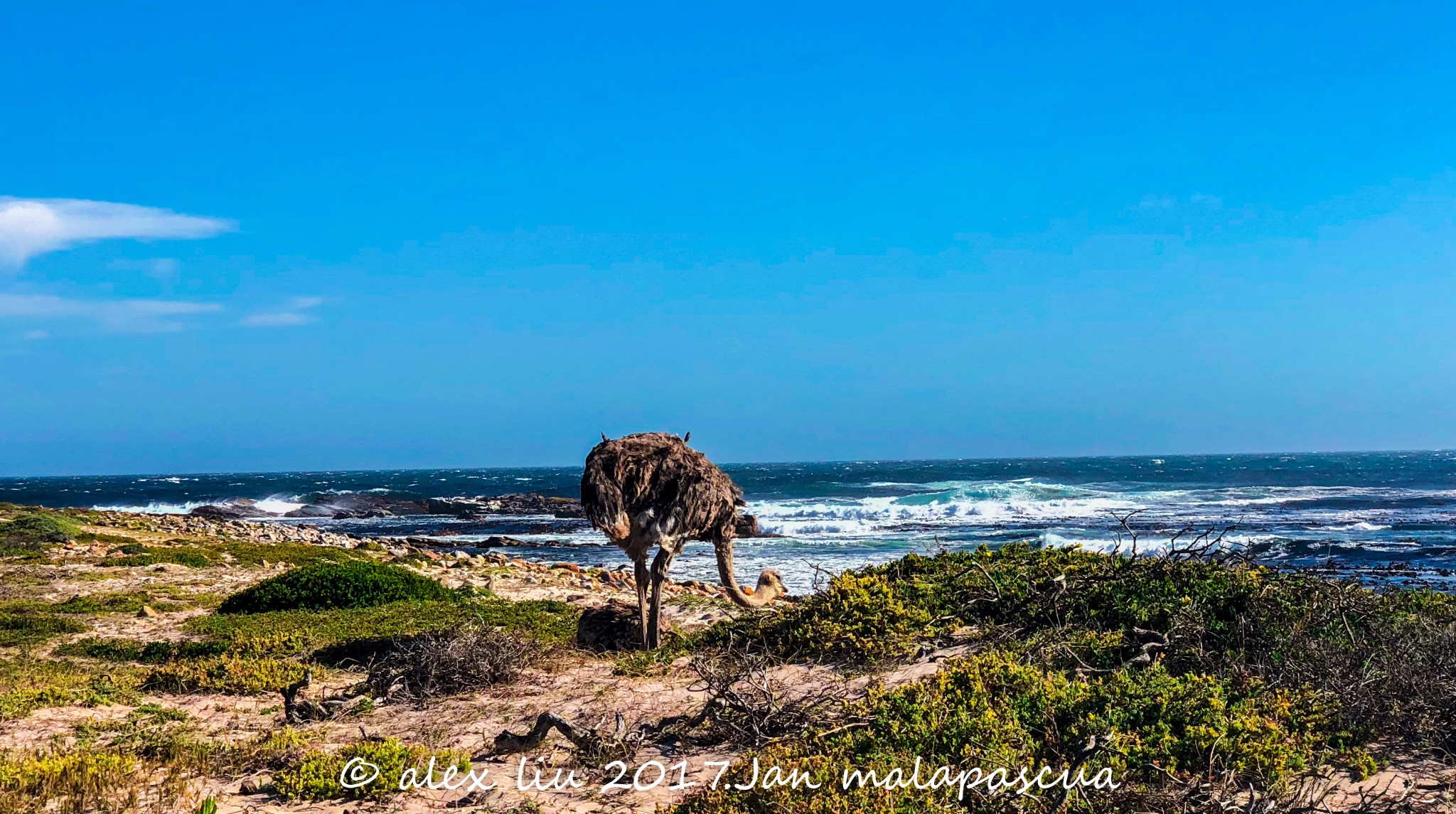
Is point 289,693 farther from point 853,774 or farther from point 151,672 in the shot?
point 853,774

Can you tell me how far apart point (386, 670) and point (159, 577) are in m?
12.1

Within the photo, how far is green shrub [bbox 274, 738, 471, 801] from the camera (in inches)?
232

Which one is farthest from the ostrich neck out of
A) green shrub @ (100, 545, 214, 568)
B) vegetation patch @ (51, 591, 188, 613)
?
green shrub @ (100, 545, 214, 568)

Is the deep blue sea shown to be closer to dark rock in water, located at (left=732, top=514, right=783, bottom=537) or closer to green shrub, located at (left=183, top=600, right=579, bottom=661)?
dark rock in water, located at (left=732, top=514, right=783, bottom=537)

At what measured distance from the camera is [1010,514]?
4919 cm

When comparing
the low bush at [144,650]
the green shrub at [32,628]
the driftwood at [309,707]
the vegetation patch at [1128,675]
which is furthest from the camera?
the green shrub at [32,628]

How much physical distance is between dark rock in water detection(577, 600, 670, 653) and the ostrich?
121cm

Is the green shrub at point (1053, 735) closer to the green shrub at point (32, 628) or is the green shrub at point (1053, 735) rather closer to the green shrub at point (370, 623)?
the green shrub at point (370, 623)

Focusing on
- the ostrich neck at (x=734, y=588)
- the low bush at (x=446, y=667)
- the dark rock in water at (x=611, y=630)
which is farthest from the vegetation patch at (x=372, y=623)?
the ostrich neck at (x=734, y=588)

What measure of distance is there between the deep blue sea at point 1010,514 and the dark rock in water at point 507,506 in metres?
3.29

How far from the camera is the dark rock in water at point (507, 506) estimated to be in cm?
5494

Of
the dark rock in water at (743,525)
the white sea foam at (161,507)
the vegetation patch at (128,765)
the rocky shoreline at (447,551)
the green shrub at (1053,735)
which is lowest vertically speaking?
the white sea foam at (161,507)

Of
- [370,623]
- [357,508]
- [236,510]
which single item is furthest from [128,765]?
[236,510]

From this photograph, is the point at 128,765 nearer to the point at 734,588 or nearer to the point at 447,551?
the point at 734,588
